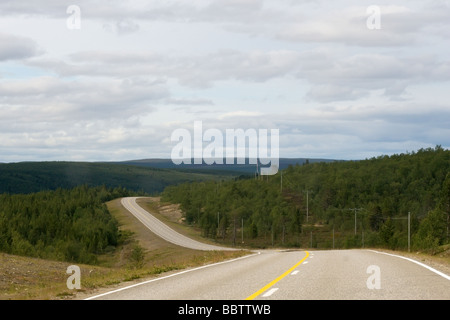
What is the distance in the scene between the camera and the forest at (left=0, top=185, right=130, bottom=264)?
4606 inches

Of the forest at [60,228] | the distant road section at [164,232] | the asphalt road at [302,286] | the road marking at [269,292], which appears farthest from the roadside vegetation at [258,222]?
the road marking at [269,292]

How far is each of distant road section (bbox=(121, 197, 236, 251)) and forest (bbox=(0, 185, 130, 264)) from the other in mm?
8024

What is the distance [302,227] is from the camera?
167125mm

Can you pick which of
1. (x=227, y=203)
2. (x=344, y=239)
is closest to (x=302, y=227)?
(x=344, y=239)

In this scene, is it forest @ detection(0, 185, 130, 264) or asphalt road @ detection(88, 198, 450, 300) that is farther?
A: forest @ detection(0, 185, 130, 264)

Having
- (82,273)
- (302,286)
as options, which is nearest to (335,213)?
(82,273)

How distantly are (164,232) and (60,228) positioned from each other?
94.5 ft

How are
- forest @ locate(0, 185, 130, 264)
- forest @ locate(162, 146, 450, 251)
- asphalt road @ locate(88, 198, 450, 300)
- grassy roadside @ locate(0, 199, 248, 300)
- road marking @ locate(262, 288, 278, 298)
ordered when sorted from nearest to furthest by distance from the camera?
asphalt road @ locate(88, 198, 450, 300)
road marking @ locate(262, 288, 278, 298)
grassy roadside @ locate(0, 199, 248, 300)
forest @ locate(0, 185, 130, 264)
forest @ locate(162, 146, 450, 251)

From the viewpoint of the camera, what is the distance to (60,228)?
151 metres

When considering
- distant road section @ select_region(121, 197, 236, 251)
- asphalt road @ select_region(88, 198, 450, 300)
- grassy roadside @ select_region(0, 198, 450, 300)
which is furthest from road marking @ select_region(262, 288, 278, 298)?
distant road section @ select_region(121, 197, 236, 251)

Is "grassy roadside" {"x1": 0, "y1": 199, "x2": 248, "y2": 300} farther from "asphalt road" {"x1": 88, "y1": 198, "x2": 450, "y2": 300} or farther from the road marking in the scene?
the road marking

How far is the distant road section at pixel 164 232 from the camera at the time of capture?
113 metres
